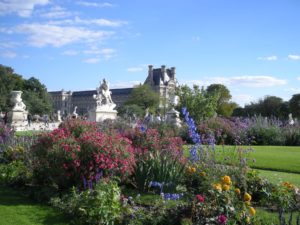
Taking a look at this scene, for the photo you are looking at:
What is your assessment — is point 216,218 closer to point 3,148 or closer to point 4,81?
point 3,148

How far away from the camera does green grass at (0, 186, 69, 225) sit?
6.18 meters

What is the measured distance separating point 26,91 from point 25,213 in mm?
69358

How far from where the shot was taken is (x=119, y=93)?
441 feet

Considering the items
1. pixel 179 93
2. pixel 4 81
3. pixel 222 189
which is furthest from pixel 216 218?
pixel 4 81

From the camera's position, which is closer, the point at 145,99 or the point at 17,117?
the point at 17,117

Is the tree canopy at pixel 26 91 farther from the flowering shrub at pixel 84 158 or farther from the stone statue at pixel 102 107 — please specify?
the flowering shrub at pixel 84 158

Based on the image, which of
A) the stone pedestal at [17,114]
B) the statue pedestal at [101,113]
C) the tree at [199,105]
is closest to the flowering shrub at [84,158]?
the stone pedestal at [17,114]

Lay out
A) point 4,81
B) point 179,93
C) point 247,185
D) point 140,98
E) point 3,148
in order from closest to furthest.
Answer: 1. point 247,185
2. point 3,148
3. point 179,93
4. point 4,81
5. point 140,98

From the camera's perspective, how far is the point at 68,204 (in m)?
6.81

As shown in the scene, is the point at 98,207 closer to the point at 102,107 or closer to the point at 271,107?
the point at 102,107

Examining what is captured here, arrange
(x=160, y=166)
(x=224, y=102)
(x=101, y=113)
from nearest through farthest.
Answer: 1. (x=160, y=166)
2. (x=101, y=113)
3. (x=224, y=102)

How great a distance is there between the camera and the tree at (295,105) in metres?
72.4

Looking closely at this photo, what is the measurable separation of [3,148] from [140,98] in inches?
2752

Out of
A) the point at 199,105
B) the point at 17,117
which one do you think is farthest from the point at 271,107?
the point at 17,117
